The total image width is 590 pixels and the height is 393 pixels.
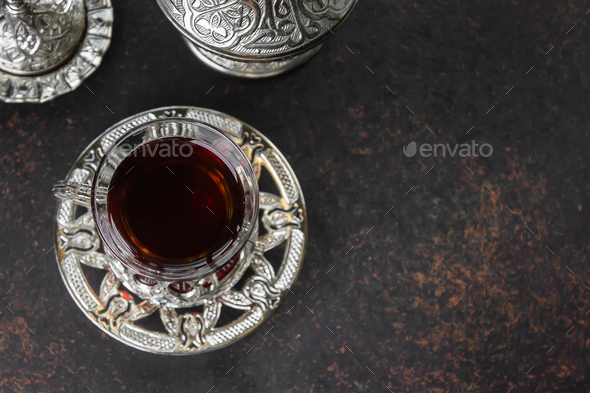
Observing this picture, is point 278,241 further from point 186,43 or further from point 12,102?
point 12,102

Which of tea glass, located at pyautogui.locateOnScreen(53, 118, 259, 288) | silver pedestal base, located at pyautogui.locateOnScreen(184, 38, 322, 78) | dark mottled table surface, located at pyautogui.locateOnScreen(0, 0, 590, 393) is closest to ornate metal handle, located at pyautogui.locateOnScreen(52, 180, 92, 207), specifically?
tea glass, located at pyautogui.locateOnScreen(53, 118, 259, 288)

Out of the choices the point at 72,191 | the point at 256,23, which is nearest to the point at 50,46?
the point at 72,191

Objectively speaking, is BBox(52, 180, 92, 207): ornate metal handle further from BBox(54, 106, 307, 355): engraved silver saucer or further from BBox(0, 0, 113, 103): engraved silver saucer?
BBox(0, 0, 113, 103): engraved silver saucer

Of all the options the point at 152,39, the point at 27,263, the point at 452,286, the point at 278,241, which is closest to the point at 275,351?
the point at 278,241

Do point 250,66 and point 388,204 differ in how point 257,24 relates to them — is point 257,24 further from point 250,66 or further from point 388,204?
point 388,204

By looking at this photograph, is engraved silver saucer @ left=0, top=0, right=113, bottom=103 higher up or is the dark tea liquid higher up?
engraved silver saucer @ left=0, top=0, right=113, bottom=103


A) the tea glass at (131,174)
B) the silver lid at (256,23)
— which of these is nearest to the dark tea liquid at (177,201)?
the tea glass at (131,174)
